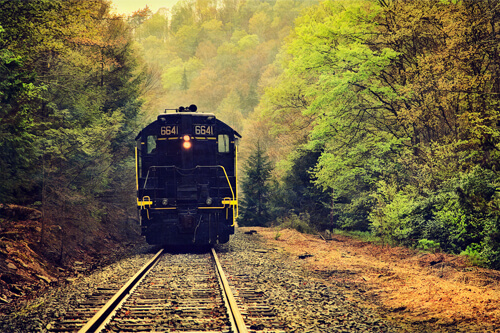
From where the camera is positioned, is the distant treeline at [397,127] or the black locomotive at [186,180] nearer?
the distant treeline at [397,127]

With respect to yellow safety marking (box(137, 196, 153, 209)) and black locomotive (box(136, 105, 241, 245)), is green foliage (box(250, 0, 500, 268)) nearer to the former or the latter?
black locomotive (box(136, 105, 241, 245))

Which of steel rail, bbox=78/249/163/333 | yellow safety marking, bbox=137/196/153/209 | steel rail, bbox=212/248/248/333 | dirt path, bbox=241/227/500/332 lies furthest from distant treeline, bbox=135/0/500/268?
steel rail, bbox=78/249/163/333

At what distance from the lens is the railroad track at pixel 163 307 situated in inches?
230

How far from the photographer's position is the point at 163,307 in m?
6.81

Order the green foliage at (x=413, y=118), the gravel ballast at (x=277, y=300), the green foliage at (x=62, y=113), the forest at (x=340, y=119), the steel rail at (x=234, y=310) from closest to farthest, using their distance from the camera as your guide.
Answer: the steel rail at (x=234, y=310), the gravel ballast at (x=277, y=300), the green foliage at (x=62, y=113), the forest at (x=340, y=119), the green foliage at (x=413, y=118)

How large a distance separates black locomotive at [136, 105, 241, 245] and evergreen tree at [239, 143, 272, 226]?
1490cm

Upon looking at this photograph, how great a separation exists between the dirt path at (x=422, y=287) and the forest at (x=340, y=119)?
109 cm

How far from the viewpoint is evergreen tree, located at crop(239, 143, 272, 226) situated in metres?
29.2

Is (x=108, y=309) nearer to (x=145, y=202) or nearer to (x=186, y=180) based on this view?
(x=145, y=202)

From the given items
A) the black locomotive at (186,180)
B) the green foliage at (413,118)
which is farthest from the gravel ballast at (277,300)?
the green foliage at (413,118)

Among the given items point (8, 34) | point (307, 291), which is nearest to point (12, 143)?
point (8, 34)

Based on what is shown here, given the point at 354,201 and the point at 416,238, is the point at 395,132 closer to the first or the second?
the point at 354,201

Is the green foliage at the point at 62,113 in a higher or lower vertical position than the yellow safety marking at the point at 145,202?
higher

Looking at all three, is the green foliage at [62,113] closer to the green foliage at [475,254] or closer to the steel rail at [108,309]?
the steel rail at [108,309]
